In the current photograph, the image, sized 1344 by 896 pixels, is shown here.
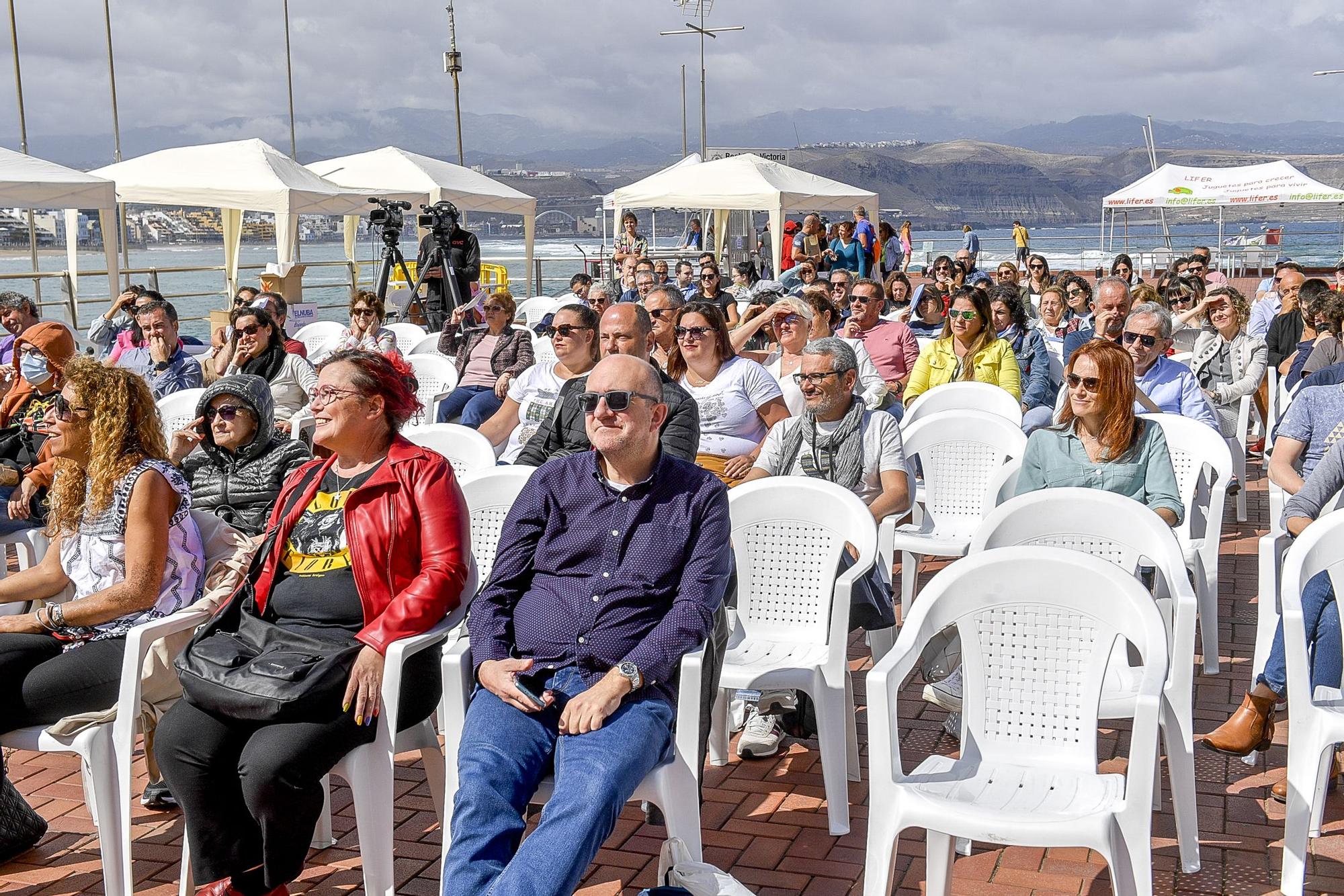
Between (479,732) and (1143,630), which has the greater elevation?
(1143,630)

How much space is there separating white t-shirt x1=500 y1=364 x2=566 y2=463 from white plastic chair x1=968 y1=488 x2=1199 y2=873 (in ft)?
7.73

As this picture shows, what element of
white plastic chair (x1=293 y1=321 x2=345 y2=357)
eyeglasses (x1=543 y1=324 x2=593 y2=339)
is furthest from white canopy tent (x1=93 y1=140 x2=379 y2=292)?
eyeglasses (x1=543 y1=324 x2=593 y2=339)

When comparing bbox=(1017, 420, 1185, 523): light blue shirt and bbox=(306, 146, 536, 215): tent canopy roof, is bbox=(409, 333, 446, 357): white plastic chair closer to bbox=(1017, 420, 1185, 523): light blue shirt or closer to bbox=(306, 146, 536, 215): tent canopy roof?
bbox=(1017, 420, 1185, 523): light blue shirt

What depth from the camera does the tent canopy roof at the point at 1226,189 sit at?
21.0m

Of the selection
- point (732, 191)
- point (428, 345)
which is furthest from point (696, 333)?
point (732, 191)

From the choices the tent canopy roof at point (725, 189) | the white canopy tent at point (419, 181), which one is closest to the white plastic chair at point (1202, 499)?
the tent canopy roof at point (725, 189)

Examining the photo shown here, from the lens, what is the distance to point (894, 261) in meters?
18.8

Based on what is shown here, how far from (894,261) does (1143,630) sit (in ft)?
54.2

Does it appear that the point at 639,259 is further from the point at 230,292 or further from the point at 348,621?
the point at 348,621

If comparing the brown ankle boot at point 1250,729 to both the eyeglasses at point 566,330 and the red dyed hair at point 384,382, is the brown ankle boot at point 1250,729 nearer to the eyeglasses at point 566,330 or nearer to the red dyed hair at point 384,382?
the red dyed hair at point 384,382

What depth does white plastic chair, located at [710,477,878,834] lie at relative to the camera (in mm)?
3613

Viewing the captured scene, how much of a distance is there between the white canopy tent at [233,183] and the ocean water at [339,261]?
944 mm

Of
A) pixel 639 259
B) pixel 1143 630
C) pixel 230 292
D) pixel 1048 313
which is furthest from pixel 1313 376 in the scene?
pixel 230 292

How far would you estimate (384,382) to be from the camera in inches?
127
